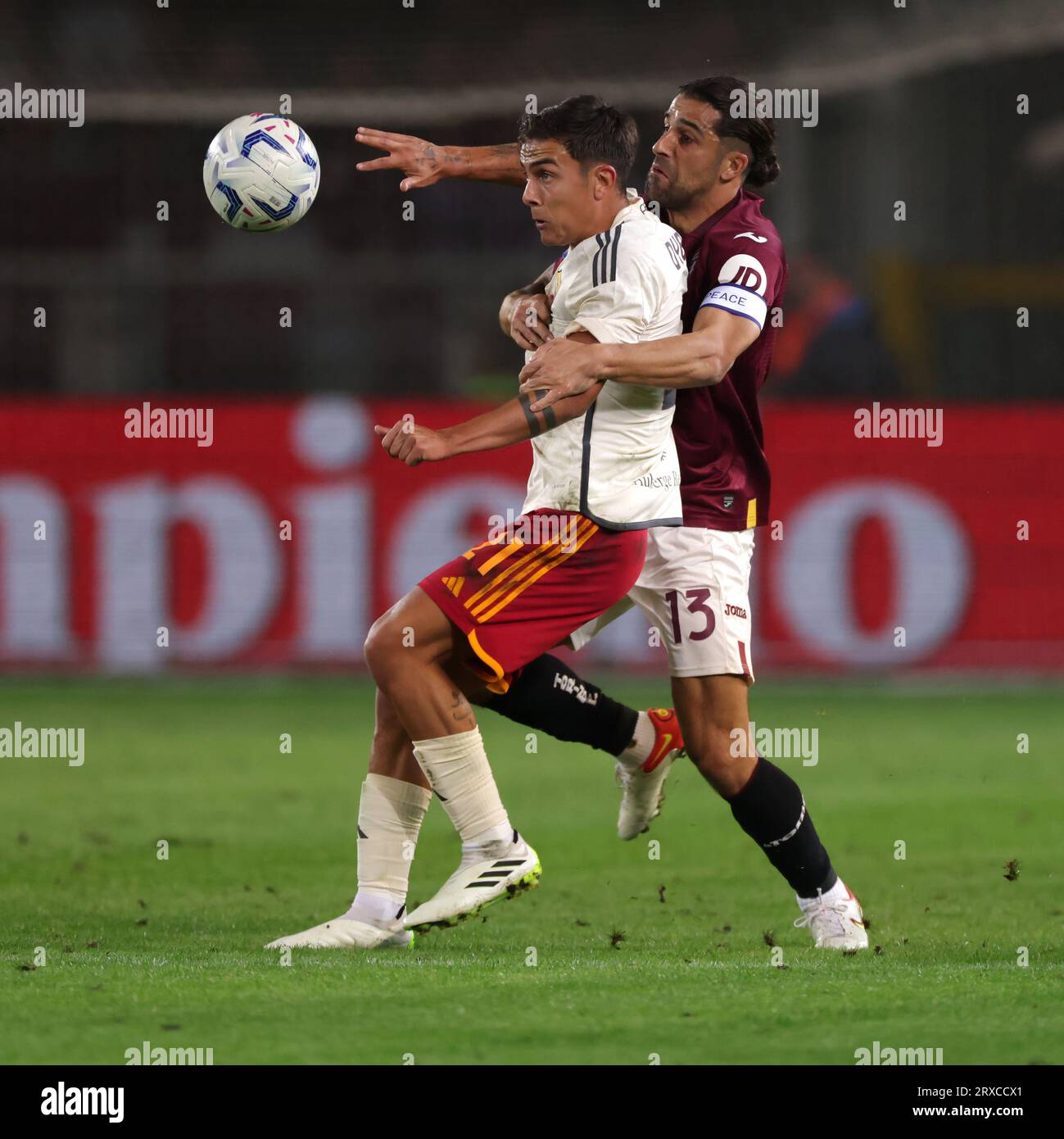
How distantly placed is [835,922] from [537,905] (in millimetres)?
1407

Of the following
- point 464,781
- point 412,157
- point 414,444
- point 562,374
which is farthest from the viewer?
point 412,157

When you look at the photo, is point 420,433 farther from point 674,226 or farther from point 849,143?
point 849,143

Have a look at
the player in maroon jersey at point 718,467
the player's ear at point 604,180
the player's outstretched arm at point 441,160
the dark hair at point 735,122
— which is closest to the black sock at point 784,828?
the player in maroon jersey at point 718,467

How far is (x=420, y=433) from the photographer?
4.79 meters

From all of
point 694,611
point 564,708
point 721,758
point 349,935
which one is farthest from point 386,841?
point 694,611

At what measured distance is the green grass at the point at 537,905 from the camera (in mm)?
4172

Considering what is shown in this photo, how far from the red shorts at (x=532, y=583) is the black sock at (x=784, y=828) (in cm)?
70

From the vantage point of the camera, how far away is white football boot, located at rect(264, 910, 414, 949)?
17.6ft

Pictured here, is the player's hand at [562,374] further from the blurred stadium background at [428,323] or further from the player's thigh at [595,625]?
the blurred stadium background at [428,323]

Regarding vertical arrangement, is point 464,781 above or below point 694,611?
below

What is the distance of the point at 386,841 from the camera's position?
18.1 ft

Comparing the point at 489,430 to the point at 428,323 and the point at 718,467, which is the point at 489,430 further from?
the point at 428,323

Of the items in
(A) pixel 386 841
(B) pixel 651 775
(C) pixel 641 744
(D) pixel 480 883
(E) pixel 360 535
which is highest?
(E) pixel 360 535

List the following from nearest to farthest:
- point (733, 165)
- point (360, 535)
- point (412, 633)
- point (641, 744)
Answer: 1. point (412, 633)
2. point (733, 165)
3. point (641, 744)
4. point (360, 535)
